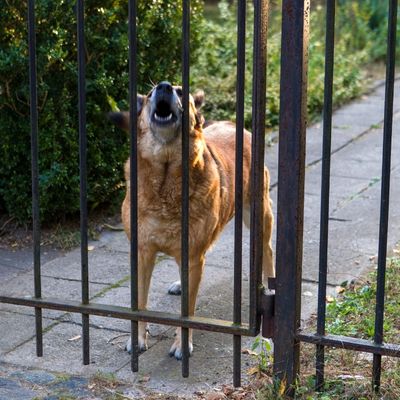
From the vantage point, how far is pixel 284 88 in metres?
3.49

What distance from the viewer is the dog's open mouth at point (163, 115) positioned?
427cm

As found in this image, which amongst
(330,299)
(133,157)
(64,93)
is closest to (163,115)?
(133,157)

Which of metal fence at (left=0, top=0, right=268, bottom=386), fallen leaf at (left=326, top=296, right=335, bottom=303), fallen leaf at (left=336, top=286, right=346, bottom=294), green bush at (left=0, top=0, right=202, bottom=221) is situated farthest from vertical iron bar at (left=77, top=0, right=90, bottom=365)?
green bush at (left=0, top=0, right=202, bottom=221)

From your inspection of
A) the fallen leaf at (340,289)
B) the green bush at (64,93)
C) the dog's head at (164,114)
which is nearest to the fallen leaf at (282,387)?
the dog's head at (164,114)

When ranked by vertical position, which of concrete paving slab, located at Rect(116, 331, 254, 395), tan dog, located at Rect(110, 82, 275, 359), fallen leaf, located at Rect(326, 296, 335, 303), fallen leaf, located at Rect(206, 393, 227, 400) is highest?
tan dog, located at Rect(110, 82, 275, 359)

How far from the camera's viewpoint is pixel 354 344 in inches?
139

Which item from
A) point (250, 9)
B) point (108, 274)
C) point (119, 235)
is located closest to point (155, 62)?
point (119, 235)

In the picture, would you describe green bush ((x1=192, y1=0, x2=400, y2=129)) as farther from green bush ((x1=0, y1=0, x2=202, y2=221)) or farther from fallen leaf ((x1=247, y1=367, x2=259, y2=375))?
fallen leaf ((x1=247, y1=367, x2=259, y2=375))

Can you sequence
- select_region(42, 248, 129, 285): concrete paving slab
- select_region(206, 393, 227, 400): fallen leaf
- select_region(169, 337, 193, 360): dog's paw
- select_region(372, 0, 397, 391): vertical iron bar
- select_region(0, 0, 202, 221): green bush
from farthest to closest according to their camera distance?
select_region(0, 0, 202, 221): green bush → select_region(42, 248, 129, 285): concrete paving slab → select_region(169, 337, 193, 360): dog's paw → select_region(206, 393, 227, 400): fallen leaf → select_region(372, 0, 397, 391): vertical iron bar

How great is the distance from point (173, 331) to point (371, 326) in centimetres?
114

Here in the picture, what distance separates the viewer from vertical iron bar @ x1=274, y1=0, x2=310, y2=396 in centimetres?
345

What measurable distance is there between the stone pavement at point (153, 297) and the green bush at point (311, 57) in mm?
1342

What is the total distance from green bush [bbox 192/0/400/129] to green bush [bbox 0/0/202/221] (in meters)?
2.72

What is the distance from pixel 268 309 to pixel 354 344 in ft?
1.36
